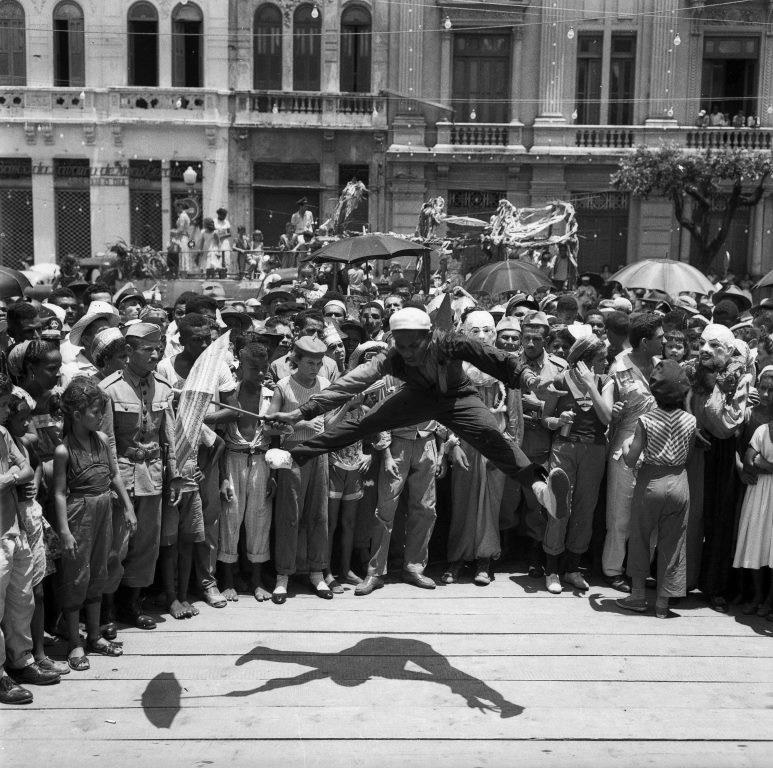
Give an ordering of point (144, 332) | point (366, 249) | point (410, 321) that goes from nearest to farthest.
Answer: point (410, 321) < point (144, 332) < point (366, 249)

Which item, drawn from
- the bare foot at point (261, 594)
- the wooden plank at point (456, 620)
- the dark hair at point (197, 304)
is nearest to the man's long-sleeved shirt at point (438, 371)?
the wooden plank at point (456, 620)

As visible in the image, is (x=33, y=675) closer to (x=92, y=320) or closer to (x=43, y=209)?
(x=92, y=320)

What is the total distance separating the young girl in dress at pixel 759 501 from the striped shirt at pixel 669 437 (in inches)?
18.8

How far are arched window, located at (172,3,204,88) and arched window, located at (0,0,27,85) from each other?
4306 mm

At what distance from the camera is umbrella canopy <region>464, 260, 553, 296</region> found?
1427 centimetres

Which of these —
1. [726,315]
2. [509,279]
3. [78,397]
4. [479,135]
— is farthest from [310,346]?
[479,135]

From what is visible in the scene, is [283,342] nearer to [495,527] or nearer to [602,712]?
[495,527]

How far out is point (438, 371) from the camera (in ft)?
22.7

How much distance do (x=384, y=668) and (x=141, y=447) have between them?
2268 millimetres

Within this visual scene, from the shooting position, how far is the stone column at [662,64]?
29906 mm

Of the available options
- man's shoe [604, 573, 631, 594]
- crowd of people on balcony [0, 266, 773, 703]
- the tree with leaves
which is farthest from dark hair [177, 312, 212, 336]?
the tree with leaves

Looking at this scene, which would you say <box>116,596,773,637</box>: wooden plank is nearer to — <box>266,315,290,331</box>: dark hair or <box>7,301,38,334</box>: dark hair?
<box>7,301,38,334</box>: dark hair

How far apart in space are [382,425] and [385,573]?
2.08 metres

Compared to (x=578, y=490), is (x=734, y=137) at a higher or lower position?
higher
